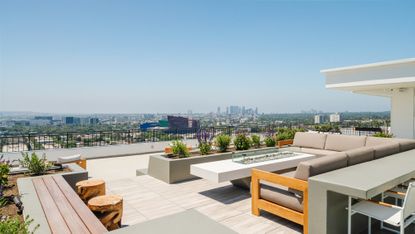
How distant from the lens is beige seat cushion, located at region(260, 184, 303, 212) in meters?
3.27

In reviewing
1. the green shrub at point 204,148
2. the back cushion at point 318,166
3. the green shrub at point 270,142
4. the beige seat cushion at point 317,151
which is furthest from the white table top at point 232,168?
the green shrub at point 270,142

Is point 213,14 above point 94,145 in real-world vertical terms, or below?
above

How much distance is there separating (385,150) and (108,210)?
4.45 m

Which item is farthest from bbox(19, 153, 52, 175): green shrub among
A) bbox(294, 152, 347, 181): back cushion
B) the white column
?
the white column

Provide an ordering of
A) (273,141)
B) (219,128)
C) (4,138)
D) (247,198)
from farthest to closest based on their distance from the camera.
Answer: (219,128) → (4,138) → (273,141) → (247,198)

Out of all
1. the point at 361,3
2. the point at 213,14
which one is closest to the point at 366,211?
the point at 361,3

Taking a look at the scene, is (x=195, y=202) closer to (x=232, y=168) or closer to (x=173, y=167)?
(x=232, y=168)

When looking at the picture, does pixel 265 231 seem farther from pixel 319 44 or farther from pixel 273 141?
pixel 319 44

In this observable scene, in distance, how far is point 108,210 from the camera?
2.93 metres

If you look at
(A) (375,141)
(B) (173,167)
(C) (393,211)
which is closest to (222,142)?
(B) (173,167)

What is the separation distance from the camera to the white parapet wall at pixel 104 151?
9125mm

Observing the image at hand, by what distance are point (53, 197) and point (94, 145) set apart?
7.71 metres

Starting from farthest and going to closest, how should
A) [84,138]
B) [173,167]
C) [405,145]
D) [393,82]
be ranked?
[84,138] → [393,82] → [173,167] → [405,145]

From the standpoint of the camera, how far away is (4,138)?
29.7 ft
